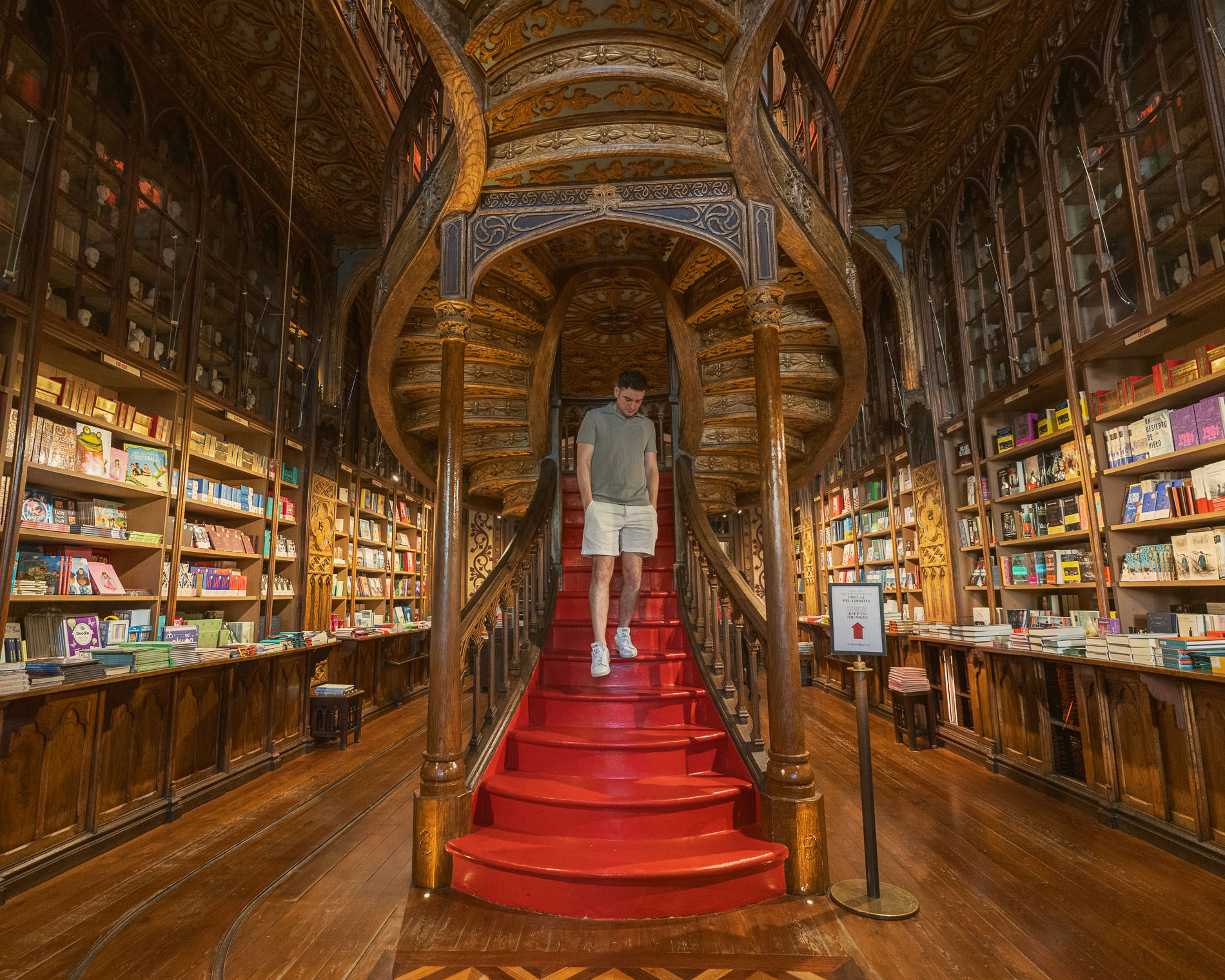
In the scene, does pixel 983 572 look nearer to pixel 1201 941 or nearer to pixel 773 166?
pixel 1201 941

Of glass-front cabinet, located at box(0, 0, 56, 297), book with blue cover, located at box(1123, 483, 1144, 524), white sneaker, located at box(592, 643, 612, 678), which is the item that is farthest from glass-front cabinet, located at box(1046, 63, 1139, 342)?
glass-front cabinet, located at box(0, 0, 56, 297)

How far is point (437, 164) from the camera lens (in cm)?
336

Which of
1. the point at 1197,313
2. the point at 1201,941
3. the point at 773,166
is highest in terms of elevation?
the point at 773,166

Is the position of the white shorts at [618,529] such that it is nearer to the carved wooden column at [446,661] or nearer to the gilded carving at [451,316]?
the carved wooden column at [446,661]

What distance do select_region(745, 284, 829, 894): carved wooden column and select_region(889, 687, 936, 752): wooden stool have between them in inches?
118

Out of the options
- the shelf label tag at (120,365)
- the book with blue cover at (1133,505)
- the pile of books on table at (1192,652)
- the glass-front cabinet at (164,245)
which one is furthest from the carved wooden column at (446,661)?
the book with blue cover at (1133,505)

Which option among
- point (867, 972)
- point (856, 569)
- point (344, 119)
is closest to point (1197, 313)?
point (867, 972)

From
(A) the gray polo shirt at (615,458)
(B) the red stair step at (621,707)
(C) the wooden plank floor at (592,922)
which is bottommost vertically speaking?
(C) the wooden plank floor at (592,922)

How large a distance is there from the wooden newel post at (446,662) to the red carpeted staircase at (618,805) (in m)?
0.10

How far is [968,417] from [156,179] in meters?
6.11

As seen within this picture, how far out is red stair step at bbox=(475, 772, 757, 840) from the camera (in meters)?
2.78

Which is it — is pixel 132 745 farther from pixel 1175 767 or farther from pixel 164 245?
pixel 1175 767

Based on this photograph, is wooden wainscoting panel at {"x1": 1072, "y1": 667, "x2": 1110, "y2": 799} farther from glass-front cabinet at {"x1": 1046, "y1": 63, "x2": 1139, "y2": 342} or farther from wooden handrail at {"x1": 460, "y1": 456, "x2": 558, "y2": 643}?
wooden handrail at {"x1": 460, "y1": 456, "x2": 558, "y2": 643}

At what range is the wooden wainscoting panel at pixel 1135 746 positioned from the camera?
3.37 meters
